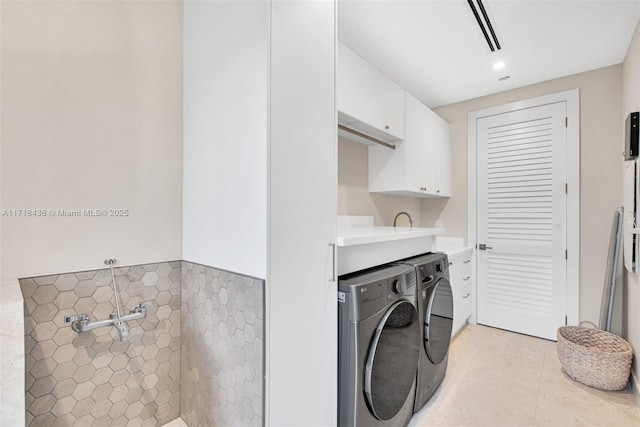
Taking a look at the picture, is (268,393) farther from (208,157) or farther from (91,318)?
(208,157)

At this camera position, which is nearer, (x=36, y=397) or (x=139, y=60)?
(x=36, y=397)

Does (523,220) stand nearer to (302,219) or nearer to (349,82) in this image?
(349,82)

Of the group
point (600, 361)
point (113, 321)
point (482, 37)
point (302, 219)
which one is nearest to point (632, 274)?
point (600, 361)

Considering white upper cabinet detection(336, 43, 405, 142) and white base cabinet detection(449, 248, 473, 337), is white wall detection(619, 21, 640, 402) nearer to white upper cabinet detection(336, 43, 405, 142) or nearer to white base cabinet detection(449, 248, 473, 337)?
white base cabinet detection(449, 248, 473, 337)

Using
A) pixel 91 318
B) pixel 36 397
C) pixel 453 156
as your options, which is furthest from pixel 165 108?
pixel 453 156

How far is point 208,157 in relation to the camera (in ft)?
4.31

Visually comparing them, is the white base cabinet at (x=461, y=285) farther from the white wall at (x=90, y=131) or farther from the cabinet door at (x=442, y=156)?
the white wall at (x=90, y=131)

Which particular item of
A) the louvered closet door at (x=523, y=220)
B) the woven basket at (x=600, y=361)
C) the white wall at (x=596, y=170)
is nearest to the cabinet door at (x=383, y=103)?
the louvered closet door at (x=523, y=220)

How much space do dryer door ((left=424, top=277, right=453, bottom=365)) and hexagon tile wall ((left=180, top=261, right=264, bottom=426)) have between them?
1.12 metres

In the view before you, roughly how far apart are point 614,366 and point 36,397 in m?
3.25

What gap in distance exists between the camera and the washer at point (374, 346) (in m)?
1.26

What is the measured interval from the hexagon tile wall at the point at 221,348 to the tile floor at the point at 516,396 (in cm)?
118

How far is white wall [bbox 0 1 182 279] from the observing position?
3.51 ft

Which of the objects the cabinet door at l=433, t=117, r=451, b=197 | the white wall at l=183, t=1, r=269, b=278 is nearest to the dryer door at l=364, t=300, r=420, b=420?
the white wall at l=183, t=1, r=269, b=278
